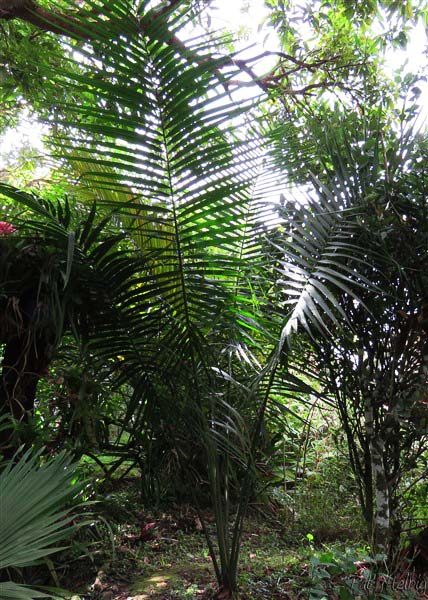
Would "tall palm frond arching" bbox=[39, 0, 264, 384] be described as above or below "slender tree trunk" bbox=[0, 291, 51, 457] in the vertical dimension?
above

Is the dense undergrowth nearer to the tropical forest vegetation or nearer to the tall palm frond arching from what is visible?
the tropical forest vegetation

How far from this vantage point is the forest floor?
2.27 metres

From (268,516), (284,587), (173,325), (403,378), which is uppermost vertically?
(173,325)

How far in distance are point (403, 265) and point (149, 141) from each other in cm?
122

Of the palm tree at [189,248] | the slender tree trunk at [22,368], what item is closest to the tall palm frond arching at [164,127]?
the palm tree at [189,248]

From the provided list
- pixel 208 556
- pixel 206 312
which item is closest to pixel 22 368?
pixel 206 312

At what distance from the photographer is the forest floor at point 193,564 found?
7.44ft

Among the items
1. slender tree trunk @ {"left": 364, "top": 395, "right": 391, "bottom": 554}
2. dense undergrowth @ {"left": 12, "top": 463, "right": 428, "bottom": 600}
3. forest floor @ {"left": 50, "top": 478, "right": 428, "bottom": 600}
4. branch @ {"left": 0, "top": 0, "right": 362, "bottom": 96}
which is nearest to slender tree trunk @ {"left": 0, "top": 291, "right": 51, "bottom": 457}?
dense undergrowth @ {"left": 12, "top": 463, "right": 428, "bottom": 600}

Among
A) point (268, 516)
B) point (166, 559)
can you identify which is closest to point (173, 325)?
point (166, 559)

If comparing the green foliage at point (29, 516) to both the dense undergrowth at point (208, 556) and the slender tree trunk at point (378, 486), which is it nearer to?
the dense undergrowth at point (208, 556)

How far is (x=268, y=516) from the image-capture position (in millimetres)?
3967

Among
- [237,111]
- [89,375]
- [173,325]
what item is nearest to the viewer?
[237,111]

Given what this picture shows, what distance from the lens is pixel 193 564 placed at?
2.83 m

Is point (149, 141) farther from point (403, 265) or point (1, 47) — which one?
point (1, 47)
